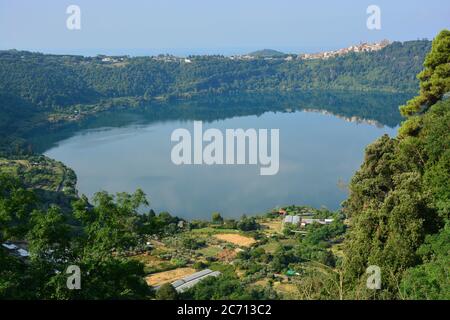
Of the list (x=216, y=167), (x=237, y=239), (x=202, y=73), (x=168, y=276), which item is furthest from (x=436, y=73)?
(x=202, y=73)

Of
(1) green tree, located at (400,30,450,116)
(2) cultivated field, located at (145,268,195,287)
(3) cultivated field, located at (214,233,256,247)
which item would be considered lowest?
(3) cultivated field, located at (214,233,256,247)

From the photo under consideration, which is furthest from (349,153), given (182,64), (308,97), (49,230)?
(182,64)

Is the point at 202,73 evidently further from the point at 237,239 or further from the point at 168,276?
the point at 168,276

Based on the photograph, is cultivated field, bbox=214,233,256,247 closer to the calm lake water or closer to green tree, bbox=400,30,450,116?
the calm lake water

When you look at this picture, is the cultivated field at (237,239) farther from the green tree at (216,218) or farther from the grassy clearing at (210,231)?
the green tree at (216,218)

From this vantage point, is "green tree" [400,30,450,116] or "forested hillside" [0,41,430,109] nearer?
"green tree" [400,30,450,116]

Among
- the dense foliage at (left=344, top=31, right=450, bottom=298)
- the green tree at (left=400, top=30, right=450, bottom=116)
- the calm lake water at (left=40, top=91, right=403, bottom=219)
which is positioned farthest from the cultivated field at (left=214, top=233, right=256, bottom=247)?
the green tree at (left=400, top=30, right=450, bottom=116)
